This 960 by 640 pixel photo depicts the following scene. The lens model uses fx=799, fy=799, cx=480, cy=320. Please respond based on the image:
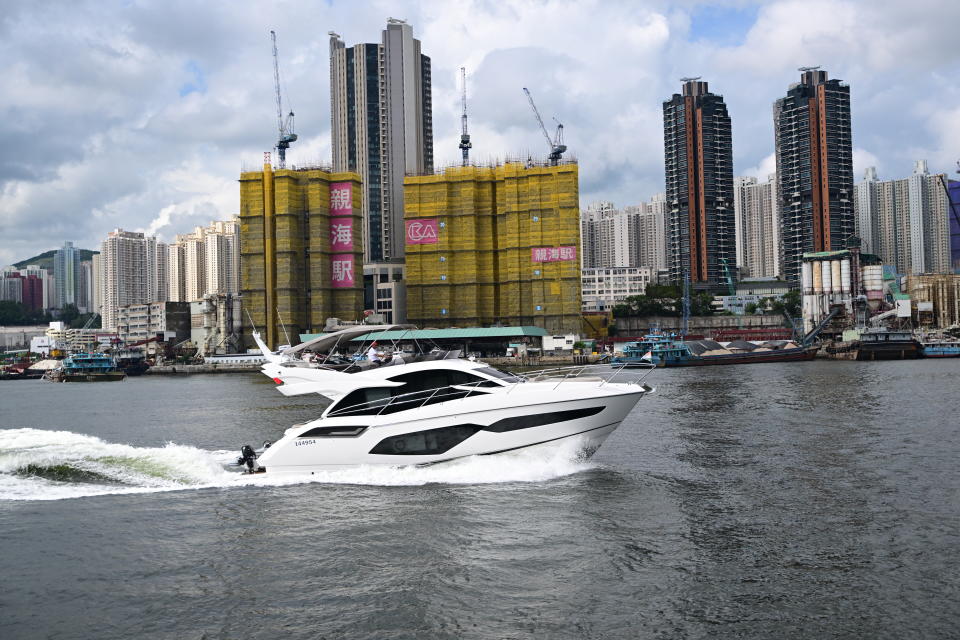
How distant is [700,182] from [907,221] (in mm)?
69460

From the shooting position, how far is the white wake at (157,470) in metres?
16.9

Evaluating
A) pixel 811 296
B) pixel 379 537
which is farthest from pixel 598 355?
pixel 379 537

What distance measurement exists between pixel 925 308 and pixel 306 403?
111914 mm

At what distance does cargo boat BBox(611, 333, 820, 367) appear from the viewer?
78500 millimetres

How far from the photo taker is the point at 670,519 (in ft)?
46.4

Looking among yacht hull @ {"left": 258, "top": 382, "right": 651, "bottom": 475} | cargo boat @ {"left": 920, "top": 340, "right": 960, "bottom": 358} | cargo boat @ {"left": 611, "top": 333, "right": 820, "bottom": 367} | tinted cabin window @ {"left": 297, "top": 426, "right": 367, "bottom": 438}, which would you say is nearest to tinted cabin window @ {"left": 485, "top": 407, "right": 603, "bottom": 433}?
yacht hull @ {"left": 258, "top": 382, "right": 651, "bottom": 475}

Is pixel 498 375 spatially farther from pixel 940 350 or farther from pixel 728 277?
pixel 728 277

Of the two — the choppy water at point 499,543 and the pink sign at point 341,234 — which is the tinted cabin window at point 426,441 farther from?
the pink sign at point 341,234

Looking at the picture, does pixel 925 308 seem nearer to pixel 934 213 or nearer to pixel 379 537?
pixel 934 213

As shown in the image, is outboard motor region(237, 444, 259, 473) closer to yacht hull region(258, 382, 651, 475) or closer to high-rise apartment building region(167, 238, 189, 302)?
yacht hull region(258, 382, 651, 475)

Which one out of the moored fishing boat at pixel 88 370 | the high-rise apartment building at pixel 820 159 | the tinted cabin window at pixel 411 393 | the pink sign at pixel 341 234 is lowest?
the moored fishing boat at pixel 88 370

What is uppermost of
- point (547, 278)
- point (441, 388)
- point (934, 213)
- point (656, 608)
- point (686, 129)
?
point (686, 129)

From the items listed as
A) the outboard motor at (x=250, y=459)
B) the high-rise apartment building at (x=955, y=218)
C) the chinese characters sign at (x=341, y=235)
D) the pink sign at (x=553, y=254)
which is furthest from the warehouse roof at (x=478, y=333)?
the high-rise apartment building at (x=955, y=218)

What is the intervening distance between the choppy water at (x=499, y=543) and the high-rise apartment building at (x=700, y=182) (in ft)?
442
